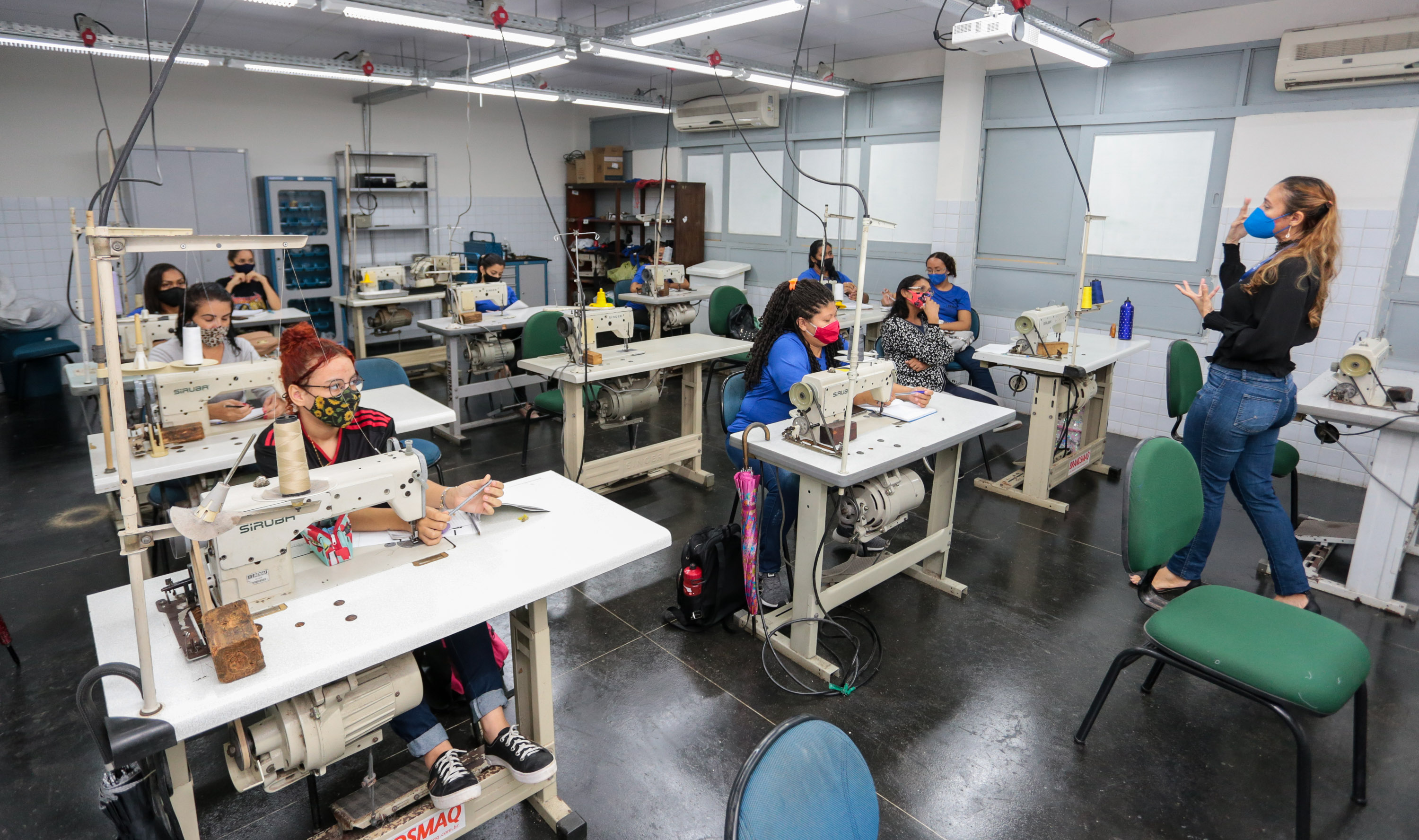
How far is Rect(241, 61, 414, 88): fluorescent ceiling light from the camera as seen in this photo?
5.74 meters

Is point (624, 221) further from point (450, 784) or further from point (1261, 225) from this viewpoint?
point (450, 784)

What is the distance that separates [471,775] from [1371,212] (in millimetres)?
5325

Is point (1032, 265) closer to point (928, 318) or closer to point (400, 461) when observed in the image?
point (928, 318)

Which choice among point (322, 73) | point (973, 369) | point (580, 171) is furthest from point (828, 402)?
point (580, 171)

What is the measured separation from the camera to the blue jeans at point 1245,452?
2.81 metres

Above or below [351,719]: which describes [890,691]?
below

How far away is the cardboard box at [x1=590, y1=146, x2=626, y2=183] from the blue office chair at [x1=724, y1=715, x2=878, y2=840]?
8523 millimetres

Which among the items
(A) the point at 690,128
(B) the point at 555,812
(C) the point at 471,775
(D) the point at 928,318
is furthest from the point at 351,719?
(A) the point at 690,128

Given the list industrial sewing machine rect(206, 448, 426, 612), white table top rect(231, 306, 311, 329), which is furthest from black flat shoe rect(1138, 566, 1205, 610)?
white table top rect(231, 306, 311, 329)

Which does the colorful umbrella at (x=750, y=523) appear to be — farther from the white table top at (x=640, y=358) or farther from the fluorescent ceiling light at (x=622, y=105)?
the fluorescent ceiling light at (x=622, y=105)

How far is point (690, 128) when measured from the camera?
802 cm

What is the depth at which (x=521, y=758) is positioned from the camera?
1835 millimetres

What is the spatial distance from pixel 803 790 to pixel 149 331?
3.59 meters

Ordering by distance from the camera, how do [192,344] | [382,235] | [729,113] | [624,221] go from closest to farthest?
[192,344] < [729,113] < [382,235] < [624,221]
